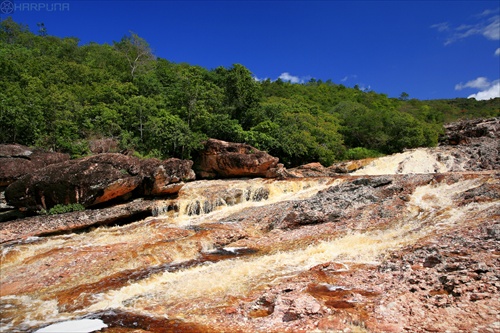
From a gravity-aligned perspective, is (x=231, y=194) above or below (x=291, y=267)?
above

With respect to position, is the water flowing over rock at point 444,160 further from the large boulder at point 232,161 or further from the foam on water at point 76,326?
the foam on water at point 76,326

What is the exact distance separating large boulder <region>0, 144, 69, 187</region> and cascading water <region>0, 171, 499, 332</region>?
6.24 m

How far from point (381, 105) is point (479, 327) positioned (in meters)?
63.5

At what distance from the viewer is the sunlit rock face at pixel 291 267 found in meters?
7.10

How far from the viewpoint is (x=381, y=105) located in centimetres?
6356

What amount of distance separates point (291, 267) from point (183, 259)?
4.38 m

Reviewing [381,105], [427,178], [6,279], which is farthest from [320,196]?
[381,105]

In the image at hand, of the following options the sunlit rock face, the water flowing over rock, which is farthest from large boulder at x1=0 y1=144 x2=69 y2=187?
the water flowing over rock

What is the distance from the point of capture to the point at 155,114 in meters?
A: 30.2

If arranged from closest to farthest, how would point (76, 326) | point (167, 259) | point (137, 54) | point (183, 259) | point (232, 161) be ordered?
point (76, 326), point (167, 259), point (183, 259), point (232, 161), point (137, 54)

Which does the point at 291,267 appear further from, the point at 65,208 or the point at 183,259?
the point at 65,208

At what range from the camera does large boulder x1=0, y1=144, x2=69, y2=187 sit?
60.8 ft

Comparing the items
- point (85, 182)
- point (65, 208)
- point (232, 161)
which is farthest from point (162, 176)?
point (232, 161)

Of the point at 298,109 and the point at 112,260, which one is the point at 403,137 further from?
the point at 112,260
